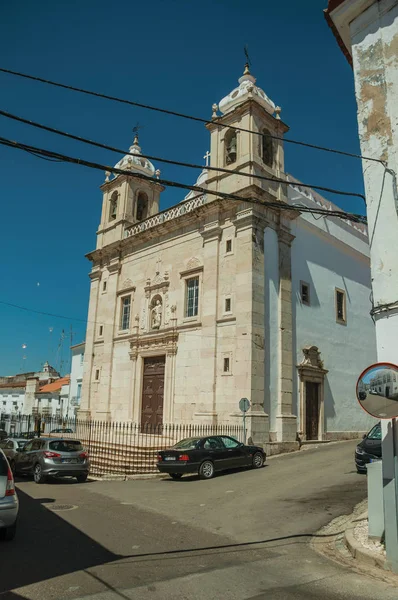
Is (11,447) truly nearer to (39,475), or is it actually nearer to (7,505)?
(39,475)

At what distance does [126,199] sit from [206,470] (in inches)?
773

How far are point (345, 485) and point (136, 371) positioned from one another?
50.2 ft

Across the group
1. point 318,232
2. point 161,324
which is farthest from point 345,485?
point 318,232

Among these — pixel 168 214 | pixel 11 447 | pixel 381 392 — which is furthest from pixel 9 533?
pixel 168 214

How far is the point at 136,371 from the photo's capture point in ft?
84.3

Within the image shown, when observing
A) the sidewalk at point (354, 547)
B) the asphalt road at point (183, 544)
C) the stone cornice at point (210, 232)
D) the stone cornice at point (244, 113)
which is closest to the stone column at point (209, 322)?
the stone cornice at point (210, 232)

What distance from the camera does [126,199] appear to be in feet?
99.0

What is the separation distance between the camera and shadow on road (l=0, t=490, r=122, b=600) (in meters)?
5.61

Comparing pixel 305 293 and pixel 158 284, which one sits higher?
pixel 158 284

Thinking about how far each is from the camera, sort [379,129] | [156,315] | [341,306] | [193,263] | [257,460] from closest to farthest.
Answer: [379,129] < [257,460] < [193,263] < [156,315] < [341,306]

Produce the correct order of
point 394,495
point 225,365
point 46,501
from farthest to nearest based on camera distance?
point 225,365 → point 46,501 → point 394,495

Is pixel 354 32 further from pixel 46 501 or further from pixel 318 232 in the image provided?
pixel 318 232

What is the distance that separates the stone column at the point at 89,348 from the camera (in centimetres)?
2842

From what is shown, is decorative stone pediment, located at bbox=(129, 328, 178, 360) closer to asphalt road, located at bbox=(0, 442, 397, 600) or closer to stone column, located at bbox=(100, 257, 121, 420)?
stone column, located at bbox=(100, 257, 121, 420)
